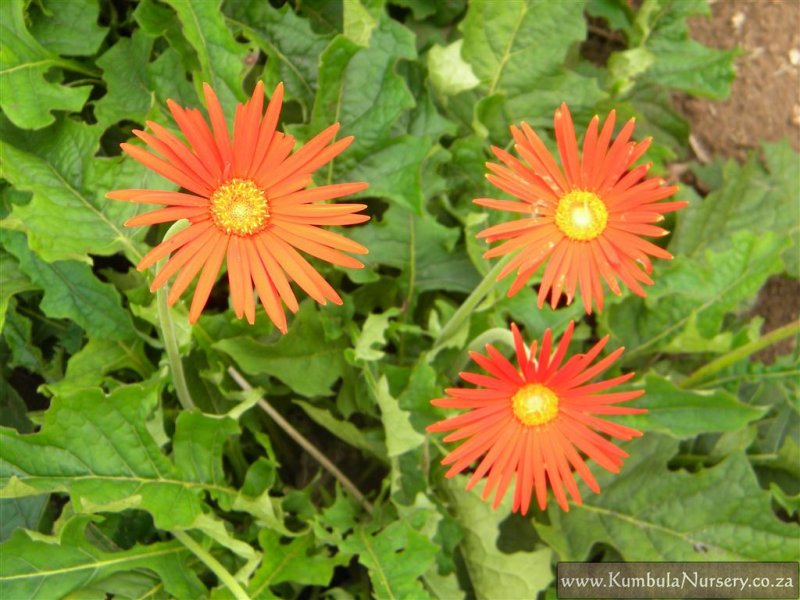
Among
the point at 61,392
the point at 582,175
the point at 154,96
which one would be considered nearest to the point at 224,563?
the point at 61,392

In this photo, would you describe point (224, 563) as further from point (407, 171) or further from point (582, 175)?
point (582, 175)

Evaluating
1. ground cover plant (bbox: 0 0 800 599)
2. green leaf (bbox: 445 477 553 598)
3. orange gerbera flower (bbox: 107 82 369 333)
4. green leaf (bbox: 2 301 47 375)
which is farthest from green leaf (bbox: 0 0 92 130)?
green leaf (bbox: 445 477 553 598)

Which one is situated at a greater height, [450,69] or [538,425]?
[450,69]

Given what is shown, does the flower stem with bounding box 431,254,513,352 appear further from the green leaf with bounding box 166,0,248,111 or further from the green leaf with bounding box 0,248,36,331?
the green leaf with bounding box 0,248,36,331

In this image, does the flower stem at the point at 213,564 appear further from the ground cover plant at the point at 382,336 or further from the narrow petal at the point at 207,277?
the narrow petal at the point at 207,277

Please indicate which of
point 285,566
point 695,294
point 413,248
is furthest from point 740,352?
point 285,566

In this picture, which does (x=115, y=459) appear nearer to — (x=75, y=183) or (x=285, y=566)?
(x=285, y=566)
